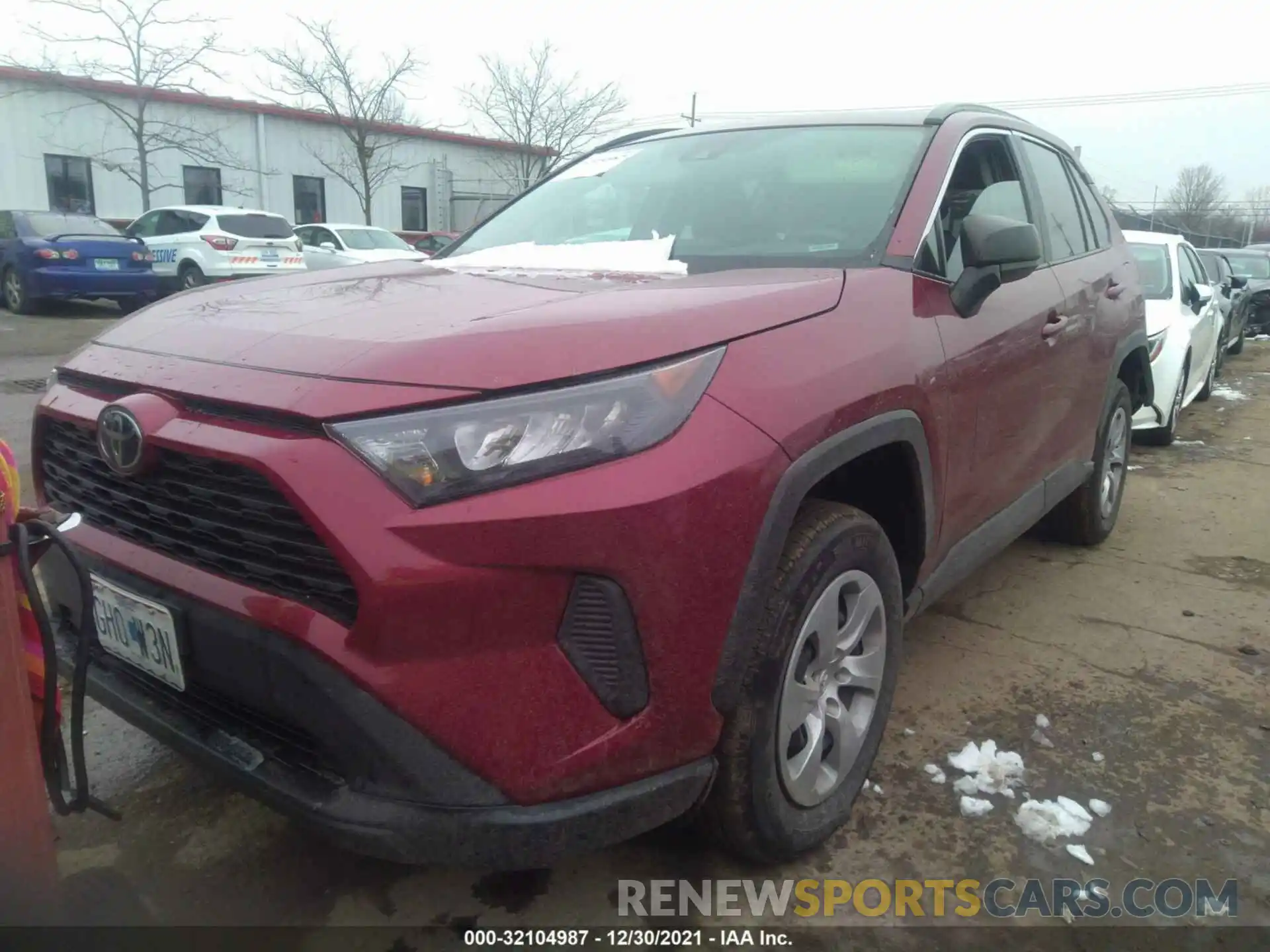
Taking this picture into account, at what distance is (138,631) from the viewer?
73.5 inches

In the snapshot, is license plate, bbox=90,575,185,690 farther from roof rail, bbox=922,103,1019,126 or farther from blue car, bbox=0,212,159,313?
blue car, bbox=0,212,159,313

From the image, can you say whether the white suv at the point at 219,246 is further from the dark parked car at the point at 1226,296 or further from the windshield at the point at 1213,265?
the windshield at the point at 1213,265

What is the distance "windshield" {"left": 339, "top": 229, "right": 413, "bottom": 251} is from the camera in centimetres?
1530

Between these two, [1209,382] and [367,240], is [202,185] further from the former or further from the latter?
[1209,382]

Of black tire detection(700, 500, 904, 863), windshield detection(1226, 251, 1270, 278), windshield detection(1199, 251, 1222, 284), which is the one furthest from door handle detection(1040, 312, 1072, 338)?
windshield detection(1226, 251, 1270, 278)

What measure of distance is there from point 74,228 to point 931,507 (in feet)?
45.9

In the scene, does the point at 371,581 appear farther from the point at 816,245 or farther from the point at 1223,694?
the point at 1223,694

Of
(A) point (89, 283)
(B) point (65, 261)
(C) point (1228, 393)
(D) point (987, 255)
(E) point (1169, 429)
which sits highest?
(D) point (987, 255)

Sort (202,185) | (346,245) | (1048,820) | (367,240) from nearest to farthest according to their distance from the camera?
(1048,820), (346,245), (367,240), (202,185)

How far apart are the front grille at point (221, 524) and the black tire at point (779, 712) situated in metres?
0.79

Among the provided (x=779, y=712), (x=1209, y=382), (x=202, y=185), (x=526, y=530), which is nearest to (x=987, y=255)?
(x=779, y=712)

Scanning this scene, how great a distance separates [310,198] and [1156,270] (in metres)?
24.2

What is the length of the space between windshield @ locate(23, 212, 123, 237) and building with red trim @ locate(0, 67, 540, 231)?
8.71 metres

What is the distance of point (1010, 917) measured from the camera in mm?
2072
